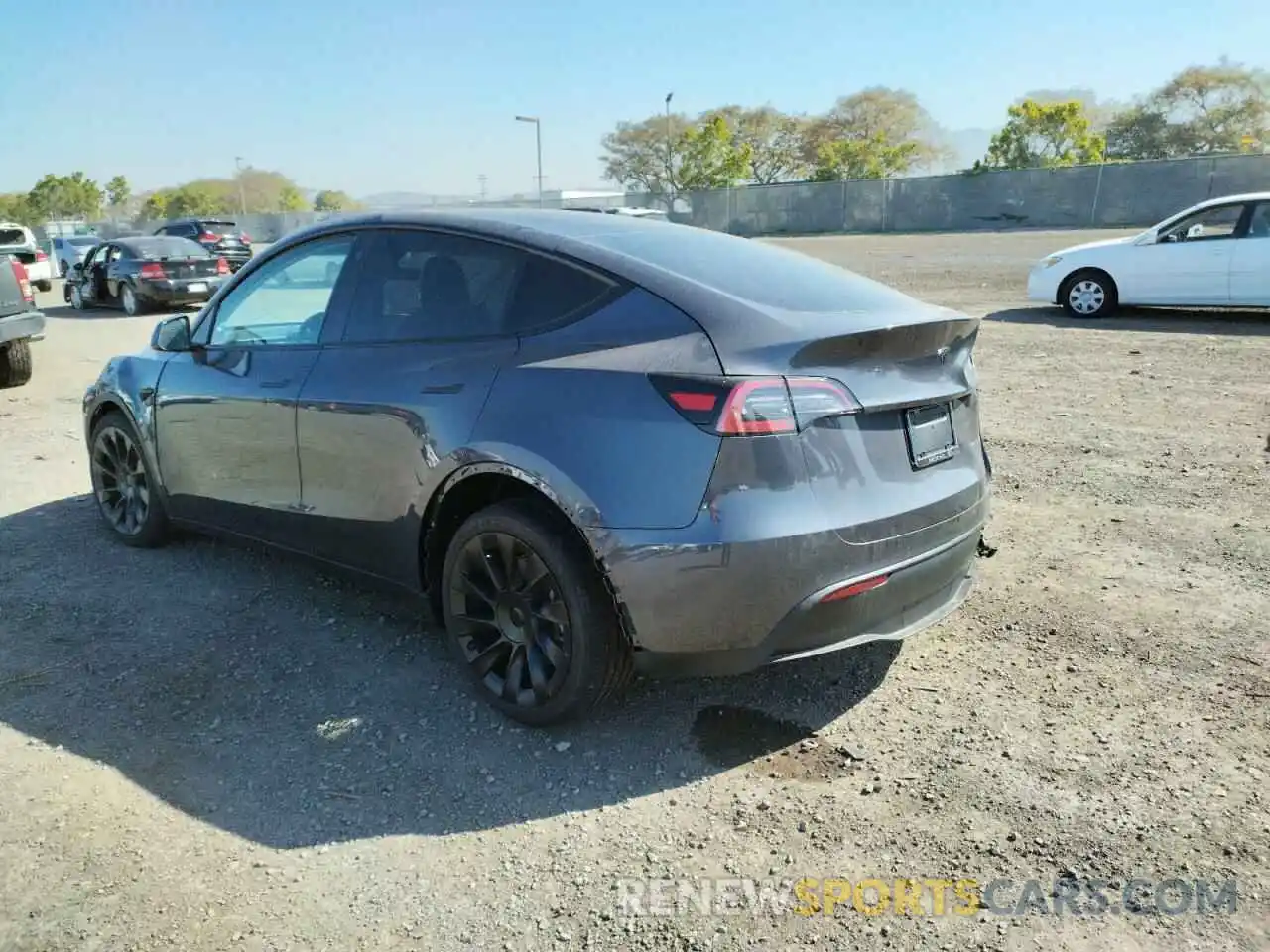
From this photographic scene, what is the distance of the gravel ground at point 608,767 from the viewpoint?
250 cm

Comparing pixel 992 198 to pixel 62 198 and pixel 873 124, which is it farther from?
pixel 62 198

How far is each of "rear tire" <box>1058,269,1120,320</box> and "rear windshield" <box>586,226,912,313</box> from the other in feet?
33.3

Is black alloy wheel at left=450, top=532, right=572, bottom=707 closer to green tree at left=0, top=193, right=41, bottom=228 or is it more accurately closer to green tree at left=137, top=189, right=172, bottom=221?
green tree at left=137, top=189, right=172, bottom=221

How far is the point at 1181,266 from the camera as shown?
11.9 m

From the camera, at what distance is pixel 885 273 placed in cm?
2117

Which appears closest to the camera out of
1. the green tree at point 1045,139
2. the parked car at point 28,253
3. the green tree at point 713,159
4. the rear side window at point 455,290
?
the rear side window at point 455,290

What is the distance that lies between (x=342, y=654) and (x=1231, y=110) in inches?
4184

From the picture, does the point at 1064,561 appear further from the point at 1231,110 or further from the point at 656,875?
the point at 1231,110

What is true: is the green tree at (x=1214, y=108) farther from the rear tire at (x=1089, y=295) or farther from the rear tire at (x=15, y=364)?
the rear tire at (x=15, y=364)

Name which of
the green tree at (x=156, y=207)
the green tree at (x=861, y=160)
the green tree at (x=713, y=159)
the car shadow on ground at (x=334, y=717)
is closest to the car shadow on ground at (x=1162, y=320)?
the car shadow on ground at (x=334, y=717)

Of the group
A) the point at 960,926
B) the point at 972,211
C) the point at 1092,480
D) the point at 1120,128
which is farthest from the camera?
the point at 1120,128

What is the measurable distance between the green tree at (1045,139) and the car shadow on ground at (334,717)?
7385 cm

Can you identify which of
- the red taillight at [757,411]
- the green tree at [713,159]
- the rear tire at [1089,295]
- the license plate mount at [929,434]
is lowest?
the rear tire at [1089,295]

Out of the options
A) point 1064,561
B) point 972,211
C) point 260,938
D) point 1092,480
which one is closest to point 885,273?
point 1092,480
